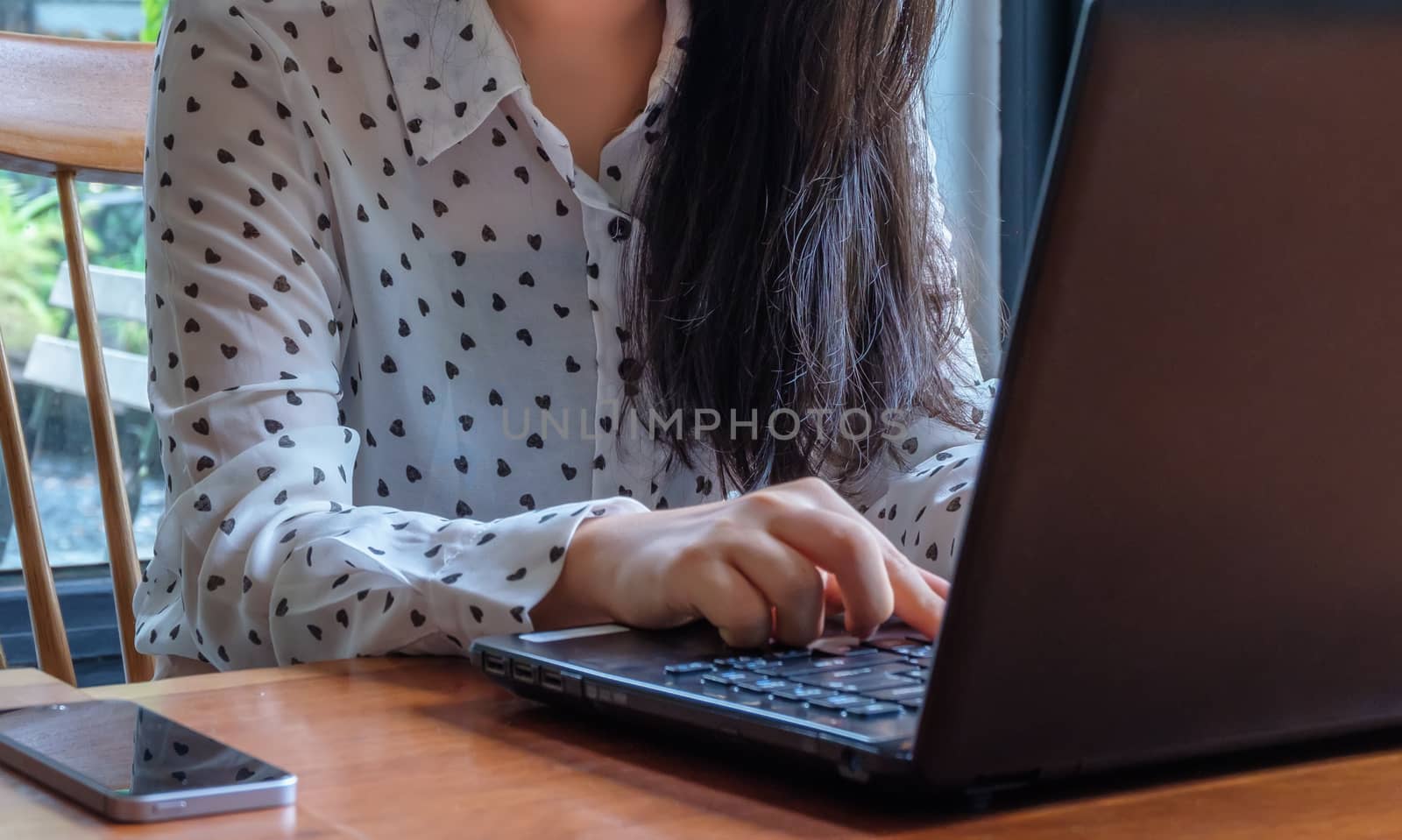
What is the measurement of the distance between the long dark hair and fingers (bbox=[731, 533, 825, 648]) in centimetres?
49

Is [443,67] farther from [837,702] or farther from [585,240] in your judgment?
[837,702]

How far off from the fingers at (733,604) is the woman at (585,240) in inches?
13.7

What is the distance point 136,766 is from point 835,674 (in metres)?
0.21

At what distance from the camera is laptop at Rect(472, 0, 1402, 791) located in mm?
319

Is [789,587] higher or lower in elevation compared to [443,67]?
lower

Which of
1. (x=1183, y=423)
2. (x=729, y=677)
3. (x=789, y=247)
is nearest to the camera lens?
(x=1183, y=423)

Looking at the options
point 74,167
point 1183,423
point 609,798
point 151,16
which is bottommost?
point 609,798

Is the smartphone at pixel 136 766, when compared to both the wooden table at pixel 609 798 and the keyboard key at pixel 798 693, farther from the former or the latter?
the keyboard key at pixel 798 693

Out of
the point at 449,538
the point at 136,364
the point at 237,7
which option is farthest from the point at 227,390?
the point at 136,364

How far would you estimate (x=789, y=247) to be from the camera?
1.01 metres

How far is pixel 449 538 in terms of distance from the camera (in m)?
0.67

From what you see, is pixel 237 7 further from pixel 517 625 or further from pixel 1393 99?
pixel 1393 99

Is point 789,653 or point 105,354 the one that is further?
point 105,354

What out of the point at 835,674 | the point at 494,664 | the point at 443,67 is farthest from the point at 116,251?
the point at 835,674
